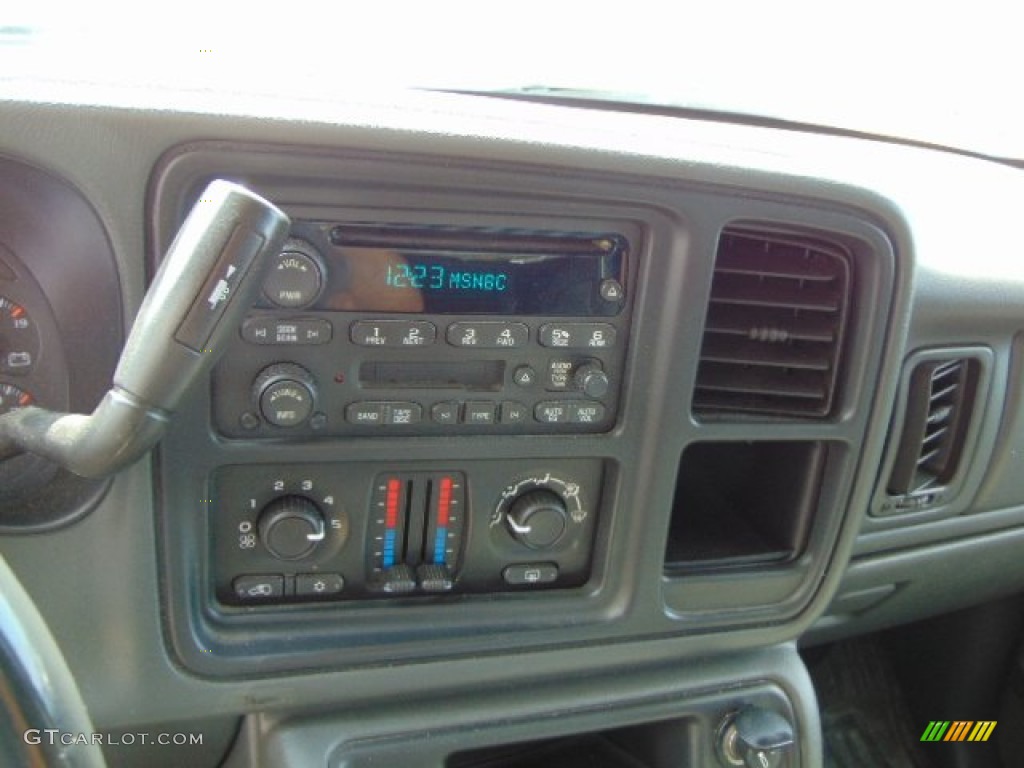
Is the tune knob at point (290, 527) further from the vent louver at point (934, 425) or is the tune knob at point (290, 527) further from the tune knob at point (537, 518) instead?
the vent louver at point (934, 425)

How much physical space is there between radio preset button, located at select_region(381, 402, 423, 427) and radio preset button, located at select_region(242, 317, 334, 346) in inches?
3.8

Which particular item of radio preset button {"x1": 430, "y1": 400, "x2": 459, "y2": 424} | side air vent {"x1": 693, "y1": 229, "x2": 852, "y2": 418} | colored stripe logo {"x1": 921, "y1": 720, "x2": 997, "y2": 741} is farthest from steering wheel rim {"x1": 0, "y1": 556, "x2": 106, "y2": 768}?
colored stripe logo {"x1": 921, "y1": 720, "x2": 997, "y2": 741}

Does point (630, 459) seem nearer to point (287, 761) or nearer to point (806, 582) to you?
point (806, 582)

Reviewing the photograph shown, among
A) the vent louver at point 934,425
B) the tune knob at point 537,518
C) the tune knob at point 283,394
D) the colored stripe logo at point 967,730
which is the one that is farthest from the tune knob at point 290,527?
the colored stripe logo at point 967,730

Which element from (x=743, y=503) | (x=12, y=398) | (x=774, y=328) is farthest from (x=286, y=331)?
(x=743, y=503)

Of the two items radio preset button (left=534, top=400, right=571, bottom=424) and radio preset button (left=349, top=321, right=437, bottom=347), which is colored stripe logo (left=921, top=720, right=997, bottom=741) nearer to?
radio preset button (left=534, top=400, right=571, bottom=424)

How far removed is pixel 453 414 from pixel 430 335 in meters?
0.09

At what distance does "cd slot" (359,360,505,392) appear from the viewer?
107 cm

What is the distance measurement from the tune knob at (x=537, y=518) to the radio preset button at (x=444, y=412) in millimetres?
147

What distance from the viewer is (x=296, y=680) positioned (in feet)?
3.70

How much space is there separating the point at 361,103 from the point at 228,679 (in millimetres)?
616

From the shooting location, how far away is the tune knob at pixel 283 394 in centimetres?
102

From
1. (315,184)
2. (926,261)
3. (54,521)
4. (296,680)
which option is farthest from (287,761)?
(926,261)

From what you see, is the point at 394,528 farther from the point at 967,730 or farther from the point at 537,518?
the point at 967,730
